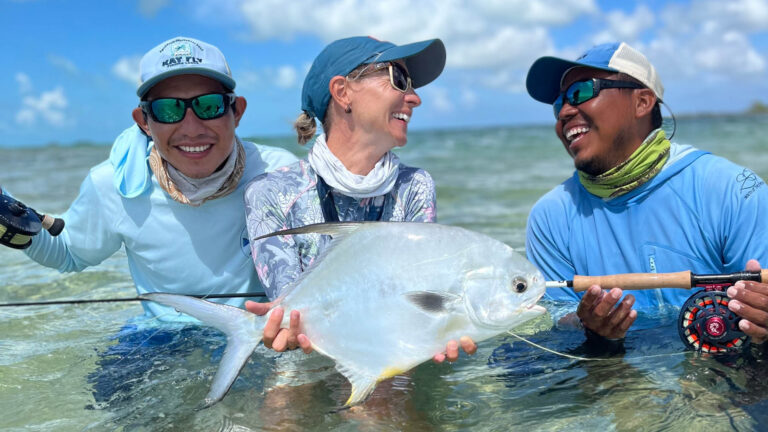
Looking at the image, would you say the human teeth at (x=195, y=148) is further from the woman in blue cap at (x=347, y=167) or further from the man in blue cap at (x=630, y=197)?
the man in blue cap at (x=630, y=197)

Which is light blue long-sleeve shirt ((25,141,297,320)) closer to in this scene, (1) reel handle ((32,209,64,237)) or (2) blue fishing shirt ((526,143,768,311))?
(1) reel handle ((32,209,64,237))

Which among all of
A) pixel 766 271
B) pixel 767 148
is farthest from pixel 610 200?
pixel 767 148

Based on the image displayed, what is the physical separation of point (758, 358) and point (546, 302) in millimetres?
1018

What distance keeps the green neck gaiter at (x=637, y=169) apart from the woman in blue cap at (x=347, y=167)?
2.93ft

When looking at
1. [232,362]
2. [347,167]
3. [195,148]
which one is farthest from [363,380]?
[195,148]

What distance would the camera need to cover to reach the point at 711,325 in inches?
112

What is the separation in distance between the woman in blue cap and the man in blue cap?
2.54ft

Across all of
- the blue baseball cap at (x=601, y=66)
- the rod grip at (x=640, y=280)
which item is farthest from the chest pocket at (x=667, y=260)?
the blue baseball cap at (x=601, y=66)

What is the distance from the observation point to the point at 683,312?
2.92 m

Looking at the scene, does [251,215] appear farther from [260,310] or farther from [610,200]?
[610,200]

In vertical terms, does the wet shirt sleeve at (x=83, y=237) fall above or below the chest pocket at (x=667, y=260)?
above

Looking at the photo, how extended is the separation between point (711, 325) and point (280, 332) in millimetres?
1791

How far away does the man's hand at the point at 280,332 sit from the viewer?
7.75ft

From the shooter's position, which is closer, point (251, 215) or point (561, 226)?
point (251, 215)
